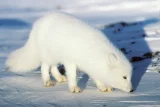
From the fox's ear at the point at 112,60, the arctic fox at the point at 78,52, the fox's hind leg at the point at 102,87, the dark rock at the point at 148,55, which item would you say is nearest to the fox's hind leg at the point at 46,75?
the arctic fox at the point at 78,52

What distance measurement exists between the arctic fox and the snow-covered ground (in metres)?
0.17

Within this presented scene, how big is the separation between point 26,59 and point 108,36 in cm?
459

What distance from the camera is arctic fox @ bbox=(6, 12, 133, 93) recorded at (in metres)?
5.02

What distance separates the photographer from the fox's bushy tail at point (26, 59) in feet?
19.4

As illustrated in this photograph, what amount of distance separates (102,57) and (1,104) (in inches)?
50.1

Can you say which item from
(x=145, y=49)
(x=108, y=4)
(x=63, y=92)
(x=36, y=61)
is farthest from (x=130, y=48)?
(x=108, y=4)

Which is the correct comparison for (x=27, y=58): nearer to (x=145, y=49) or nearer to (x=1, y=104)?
(x=1, y=104)

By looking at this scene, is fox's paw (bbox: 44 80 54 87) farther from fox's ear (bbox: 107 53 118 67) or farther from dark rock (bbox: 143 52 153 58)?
dark rock (bbox: 143 52 153 58)

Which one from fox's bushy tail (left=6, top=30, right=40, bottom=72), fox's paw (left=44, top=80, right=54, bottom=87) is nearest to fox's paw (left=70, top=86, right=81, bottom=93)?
fox's paw (left=44, top=80, right=54, bottom=87)

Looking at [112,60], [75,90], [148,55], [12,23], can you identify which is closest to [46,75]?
[75,90]

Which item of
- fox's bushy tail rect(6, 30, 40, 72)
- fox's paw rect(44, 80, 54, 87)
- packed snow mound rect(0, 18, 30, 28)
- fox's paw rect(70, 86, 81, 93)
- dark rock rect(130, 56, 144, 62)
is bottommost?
fox's paw rect(70, 86, 81, 93)

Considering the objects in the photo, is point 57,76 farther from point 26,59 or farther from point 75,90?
point 75,90

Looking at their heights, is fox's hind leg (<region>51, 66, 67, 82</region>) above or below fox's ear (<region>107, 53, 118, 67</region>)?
above

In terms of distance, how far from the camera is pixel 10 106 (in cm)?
445
